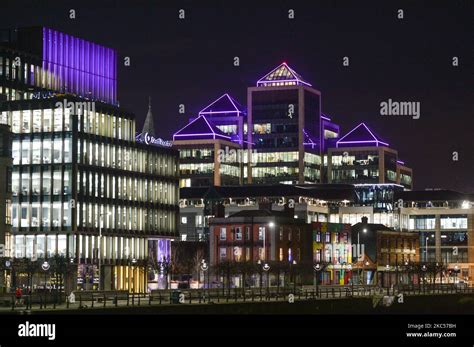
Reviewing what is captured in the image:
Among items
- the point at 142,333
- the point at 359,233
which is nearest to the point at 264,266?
the point at 359,233

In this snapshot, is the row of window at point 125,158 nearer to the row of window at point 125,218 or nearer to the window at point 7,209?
the row of window at point 125,218

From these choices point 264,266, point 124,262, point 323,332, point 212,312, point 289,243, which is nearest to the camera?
point 323,332

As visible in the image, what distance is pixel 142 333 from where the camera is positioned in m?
82.2

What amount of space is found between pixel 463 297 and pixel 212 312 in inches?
2797

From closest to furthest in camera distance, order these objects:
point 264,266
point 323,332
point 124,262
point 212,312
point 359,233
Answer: point 323,332, point 212,312, point 264,266, point 124,262, point 359,233

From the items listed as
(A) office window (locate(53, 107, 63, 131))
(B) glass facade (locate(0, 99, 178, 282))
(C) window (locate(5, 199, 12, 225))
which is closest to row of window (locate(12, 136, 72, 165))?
(B) glass facade (locate(0, 99, 178, 282))

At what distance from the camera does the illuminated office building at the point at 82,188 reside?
15312 cm

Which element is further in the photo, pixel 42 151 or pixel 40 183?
pixel 42 151

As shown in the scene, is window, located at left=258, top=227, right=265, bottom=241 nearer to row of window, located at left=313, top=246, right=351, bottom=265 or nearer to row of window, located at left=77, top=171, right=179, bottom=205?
row of window, located at left=313, top=246, right=351, bottom=265

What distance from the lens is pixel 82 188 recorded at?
154625 mm

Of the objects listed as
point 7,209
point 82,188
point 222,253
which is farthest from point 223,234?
point 7,209

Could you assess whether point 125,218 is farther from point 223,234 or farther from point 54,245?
point 223,234

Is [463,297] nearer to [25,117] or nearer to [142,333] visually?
[25,117]

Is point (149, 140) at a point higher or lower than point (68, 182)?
higher
